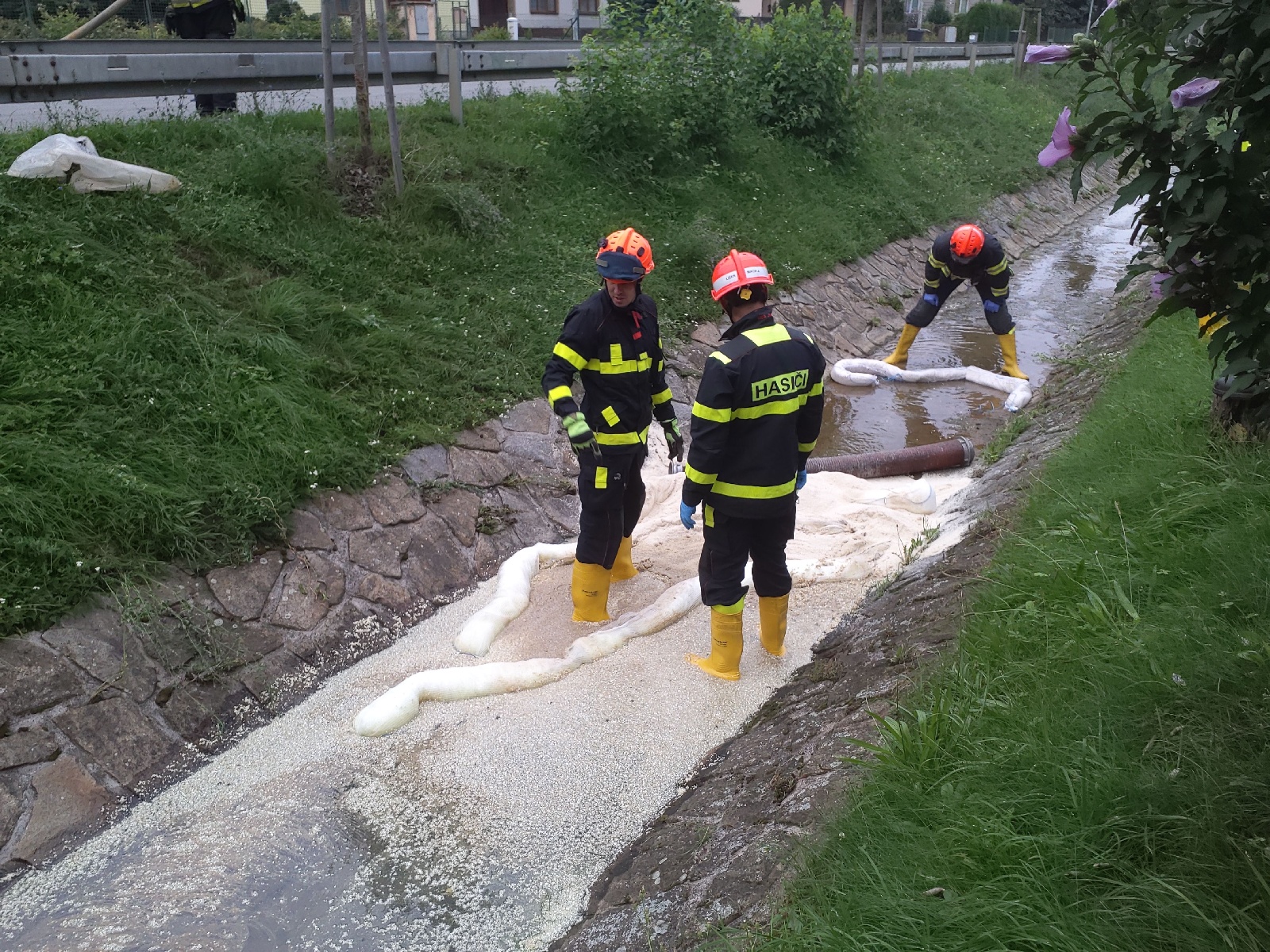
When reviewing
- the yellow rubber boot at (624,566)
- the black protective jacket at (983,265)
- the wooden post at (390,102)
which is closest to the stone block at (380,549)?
the yellow rubber boot at (624,566)

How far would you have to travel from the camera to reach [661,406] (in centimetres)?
544

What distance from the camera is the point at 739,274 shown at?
4.22 metres

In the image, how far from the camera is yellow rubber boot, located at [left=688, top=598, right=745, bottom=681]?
4.67m

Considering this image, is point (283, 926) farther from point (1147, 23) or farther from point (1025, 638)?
point (1147, 23)

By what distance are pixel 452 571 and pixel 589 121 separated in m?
7.20

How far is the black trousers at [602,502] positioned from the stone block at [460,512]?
1.07 metres

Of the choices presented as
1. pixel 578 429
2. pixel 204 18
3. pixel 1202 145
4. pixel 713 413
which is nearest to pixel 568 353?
pixel 578 429

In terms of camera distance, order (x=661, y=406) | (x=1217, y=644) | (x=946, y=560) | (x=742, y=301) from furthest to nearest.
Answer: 1. (x=661, y=406)
2. (x=946, y=560)
3. (x=742, y=301)
4. (x=1217, y=644)

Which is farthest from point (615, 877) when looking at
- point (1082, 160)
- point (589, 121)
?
point (589, 121)

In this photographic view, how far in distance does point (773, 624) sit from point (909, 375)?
583 cm

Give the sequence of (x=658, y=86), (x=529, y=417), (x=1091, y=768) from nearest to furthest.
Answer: (x=1091, y=768) → (x=529, y=417) → (x=658, y=86)

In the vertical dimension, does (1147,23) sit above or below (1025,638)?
above

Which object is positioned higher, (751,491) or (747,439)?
(747,439)

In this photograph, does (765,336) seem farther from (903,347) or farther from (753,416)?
(903,347)
